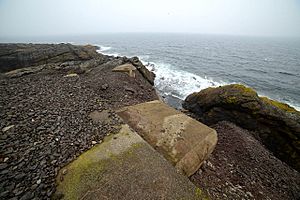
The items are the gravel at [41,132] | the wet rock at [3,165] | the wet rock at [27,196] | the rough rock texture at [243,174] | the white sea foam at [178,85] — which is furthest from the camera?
the white sea foam at [178,85]

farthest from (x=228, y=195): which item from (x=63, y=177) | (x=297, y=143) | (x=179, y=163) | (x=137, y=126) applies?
(x=297, y=143)

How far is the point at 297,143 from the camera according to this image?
10.1 metres

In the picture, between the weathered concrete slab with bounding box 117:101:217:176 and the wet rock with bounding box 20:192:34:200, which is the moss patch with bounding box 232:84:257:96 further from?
the wet rock with bounding box 20:192:34:200

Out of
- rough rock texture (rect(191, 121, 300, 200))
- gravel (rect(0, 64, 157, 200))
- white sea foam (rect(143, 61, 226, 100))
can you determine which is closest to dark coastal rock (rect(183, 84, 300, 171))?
rough rock texture (rect(191, 121, 300, 200))

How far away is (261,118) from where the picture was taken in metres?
11.1

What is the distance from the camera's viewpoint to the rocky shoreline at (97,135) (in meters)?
4.22

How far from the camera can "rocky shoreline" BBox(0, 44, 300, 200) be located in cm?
422

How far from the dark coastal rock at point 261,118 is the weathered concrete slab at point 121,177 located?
365 inches

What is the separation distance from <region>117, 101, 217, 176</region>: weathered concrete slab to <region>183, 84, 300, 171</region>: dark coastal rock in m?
6.52

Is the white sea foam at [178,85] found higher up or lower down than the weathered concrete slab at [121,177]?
lower down

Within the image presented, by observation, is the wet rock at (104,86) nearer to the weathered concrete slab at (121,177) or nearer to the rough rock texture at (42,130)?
the rough rock texture at (42,130)

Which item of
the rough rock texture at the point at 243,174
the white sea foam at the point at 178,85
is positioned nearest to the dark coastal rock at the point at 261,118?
the rough rock texture at the point at 243,174

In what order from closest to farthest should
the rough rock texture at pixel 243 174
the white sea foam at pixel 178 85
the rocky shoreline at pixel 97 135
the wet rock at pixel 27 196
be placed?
the wet rock at pixel 27 196, the rocky shoreline at pixel 97 135, the rough rock texture at pixel 243 174, the white sea foam at pixel 178 85

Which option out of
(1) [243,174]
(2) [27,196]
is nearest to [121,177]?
(2) [27,196]
